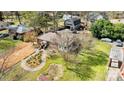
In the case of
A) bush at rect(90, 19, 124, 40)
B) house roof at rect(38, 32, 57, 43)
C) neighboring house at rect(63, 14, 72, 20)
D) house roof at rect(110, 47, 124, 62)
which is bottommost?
house roof at rect(110, 47, 124, 62)

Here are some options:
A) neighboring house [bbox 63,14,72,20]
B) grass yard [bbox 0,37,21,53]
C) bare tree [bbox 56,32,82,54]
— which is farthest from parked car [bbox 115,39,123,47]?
grass yard [bbox 0,37,21,53]

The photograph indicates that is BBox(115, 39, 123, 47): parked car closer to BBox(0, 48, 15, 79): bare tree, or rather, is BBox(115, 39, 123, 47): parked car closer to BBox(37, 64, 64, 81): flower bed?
BBox(37, 64, 64, 81): flower bed

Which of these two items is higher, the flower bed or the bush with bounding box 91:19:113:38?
the bush with bounding box 91:19:113:38

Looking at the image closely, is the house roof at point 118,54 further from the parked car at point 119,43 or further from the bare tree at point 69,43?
the bare tree at point 69,43

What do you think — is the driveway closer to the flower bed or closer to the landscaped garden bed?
the flower bed

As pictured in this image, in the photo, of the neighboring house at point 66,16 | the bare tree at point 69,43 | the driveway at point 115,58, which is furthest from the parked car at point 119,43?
the neighboring house at point 66,16

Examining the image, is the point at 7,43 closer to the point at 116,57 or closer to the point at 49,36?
the point at 49,36

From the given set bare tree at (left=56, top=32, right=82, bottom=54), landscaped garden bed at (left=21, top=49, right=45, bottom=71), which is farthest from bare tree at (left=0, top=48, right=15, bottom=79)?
bare tree at (left=56, top=32, right=82, bottom=54)

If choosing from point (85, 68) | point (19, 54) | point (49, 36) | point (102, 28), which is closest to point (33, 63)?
point (19, 54)

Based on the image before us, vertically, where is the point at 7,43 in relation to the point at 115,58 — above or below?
above
